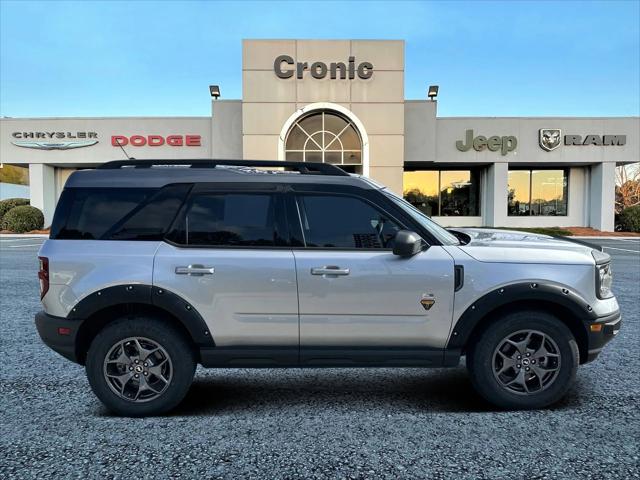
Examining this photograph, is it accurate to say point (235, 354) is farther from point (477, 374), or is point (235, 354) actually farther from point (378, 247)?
point (477, 374)

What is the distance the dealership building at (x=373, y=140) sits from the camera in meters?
22.8

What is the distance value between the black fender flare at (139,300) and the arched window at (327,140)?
64.5ft

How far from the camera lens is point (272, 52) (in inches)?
900

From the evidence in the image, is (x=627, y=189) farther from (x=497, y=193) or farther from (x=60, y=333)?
(x=60, y=333)

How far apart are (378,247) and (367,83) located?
67.9ft

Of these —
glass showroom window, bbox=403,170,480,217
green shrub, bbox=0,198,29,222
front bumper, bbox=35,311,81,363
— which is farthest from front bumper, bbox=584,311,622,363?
green shrub, bbox=0,198,29,222

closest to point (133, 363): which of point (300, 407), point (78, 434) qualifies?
point (78, 434)

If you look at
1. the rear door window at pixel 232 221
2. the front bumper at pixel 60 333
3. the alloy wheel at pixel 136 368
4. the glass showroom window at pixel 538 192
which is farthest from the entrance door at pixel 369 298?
the glass showroom window at pixel 538 192

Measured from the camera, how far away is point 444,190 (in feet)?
93.0

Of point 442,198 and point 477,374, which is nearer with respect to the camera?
point 477,374

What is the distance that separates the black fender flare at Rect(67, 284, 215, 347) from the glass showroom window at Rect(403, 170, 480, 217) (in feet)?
84.0

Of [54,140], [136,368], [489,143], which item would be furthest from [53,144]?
[136,368]

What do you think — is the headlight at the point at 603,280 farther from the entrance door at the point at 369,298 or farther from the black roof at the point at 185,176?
the black roof at the point at 185,176

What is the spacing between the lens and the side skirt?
3.65m
